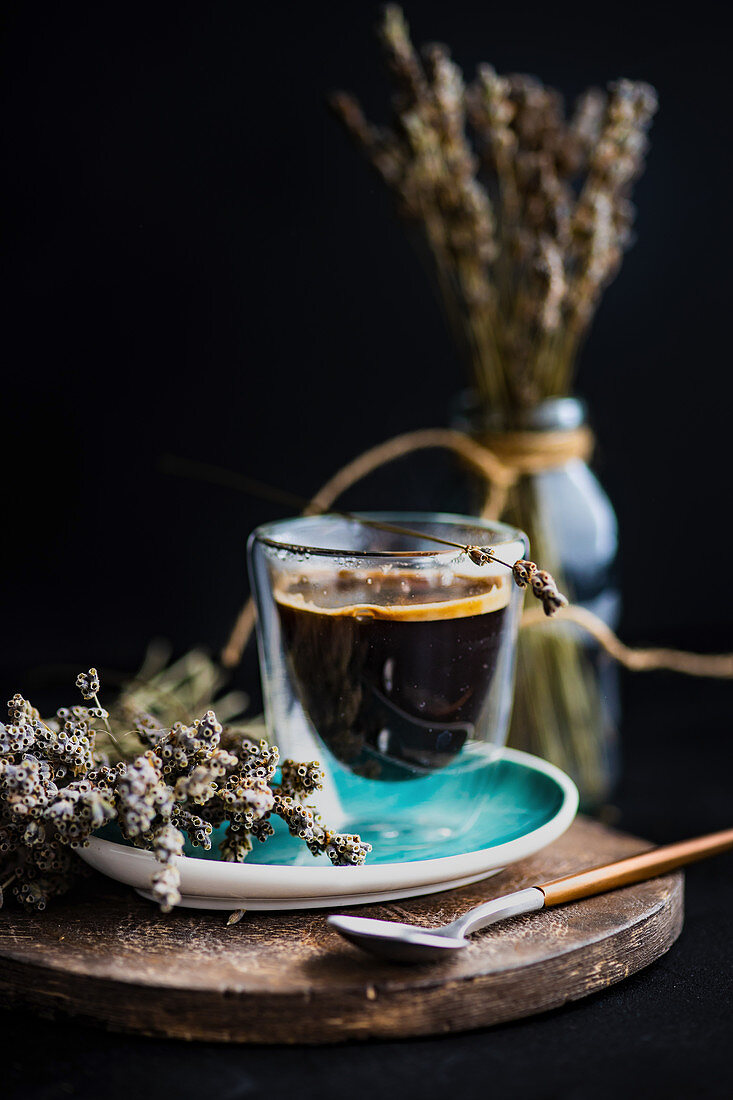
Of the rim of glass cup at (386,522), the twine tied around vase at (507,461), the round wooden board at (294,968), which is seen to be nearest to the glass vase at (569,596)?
the twine tied around vase at (507,461)

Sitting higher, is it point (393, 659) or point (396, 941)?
point (393, 659)

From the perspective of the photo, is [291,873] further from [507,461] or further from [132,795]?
[507,461]

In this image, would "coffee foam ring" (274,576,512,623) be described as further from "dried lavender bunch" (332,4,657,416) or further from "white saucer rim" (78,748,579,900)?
"dried lavender bunch" (332,4,657,416)

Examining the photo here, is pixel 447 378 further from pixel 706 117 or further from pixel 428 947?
pixel 428 947

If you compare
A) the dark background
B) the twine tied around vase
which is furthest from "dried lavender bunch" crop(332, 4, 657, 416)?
the dark background

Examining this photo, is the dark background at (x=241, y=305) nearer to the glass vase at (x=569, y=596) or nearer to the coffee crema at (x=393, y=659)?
the glass vase at (x=569, y=596)

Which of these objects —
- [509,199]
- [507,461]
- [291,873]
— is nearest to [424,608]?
[291,873]
